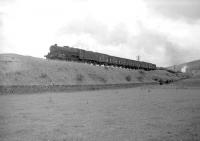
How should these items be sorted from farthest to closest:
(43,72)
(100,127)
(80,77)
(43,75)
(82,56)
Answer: (82,56)
(80,77)
(43,72)
(43,75)
(100,127)

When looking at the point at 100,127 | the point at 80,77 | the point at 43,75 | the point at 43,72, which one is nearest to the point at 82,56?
the point at 80,77

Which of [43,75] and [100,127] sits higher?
[43,75]

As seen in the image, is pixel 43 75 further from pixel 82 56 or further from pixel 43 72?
pixel 82 56

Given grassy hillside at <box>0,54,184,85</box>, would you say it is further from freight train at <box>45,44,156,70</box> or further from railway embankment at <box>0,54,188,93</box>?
freight train at <box>45,44,156,70</box>

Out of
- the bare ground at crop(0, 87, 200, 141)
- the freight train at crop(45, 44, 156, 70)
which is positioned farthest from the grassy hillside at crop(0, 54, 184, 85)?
the bare ground at crop(0, 87, 200, 141)

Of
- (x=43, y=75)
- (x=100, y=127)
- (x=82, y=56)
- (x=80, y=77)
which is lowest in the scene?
(x=100, y=127)

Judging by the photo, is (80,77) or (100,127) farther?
(80,77)

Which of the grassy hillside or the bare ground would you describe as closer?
the bare ground

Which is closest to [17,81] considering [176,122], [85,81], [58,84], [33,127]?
[58,84]

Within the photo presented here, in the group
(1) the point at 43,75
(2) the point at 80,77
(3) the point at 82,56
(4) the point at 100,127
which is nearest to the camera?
(4) the point at 100,127

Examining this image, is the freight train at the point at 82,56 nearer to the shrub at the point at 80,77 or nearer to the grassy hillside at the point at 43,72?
the grassy hillside at the point at 43,72

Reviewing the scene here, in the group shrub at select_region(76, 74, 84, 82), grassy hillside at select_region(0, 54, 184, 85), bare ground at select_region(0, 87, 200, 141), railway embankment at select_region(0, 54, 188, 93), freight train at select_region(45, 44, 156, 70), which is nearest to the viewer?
bare ground at select_region(0, 87, 200, 141)

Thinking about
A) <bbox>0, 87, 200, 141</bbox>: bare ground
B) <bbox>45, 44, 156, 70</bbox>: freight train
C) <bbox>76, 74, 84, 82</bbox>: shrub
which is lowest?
<bbox>0, 87, 200, 141</bbox>: bare ground

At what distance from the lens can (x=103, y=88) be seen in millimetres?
32906
